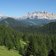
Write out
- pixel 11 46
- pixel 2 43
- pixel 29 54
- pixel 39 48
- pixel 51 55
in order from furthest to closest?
pixel 2 43, pixel 11 46, pixel 39 48, pixel 29 54, pixel 51 55

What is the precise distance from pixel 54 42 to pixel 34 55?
8534cm

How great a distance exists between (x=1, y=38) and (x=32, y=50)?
52092 mm

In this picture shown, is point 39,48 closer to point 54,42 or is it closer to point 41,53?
point 41,53

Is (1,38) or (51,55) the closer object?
(51,55)

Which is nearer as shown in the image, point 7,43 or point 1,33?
point 7,43

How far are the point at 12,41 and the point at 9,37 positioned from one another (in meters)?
3.37

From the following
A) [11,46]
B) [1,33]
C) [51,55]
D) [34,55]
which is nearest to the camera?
[51,55]

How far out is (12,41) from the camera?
139875 millimetres

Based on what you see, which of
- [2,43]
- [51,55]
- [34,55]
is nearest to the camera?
[51,55]

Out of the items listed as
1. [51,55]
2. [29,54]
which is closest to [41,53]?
[29,54]

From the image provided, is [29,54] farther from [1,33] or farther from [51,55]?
[1,33]

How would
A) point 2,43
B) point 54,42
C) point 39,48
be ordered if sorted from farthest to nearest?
point 54,42
point 2,43
point 39,48

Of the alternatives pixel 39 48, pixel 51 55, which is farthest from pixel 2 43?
pixel 51 55

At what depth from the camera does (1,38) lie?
141 meters
